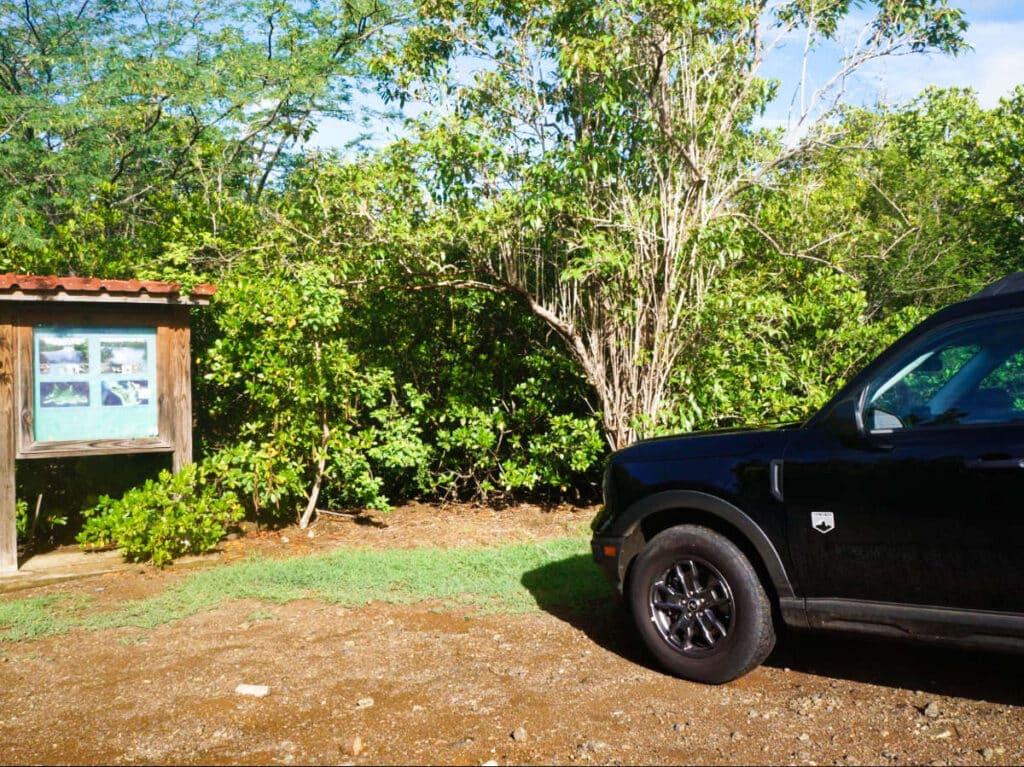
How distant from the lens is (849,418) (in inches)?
171

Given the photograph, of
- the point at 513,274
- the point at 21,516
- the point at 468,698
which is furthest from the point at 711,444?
Result: the point at 21,516

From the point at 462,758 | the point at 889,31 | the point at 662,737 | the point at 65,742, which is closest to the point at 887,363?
the point at 662,737

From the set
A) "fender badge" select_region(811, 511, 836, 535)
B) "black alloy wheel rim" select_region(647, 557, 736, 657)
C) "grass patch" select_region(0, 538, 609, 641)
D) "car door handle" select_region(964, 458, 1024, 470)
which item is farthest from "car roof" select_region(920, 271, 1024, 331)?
"grass patch" select_region(0, 538, 609, 641)

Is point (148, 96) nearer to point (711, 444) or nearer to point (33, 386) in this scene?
point (33, 386)

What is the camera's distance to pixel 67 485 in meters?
9.71

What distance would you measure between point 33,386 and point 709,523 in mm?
5709

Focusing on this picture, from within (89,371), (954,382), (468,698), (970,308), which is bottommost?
(468,698)

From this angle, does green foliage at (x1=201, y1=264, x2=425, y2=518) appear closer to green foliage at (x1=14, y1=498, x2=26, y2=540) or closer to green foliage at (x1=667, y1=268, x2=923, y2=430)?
green foliage at (x1=14, y1=498, x2=26, y2=540)

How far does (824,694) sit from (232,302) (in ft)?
19.9

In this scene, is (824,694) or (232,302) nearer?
(824,694)

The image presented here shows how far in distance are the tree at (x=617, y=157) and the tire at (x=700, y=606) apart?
3.81 m

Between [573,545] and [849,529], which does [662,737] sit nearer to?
[849,529]

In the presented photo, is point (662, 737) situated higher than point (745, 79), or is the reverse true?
point (745, 79)

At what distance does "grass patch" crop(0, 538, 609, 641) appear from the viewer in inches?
250
